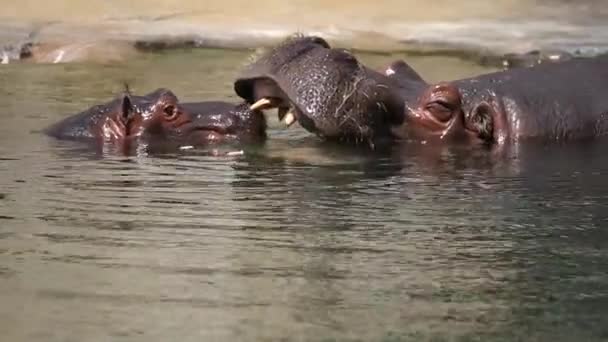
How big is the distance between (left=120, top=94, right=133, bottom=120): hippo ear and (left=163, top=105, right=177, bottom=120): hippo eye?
153 millimetres

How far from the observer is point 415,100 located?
5852 mm

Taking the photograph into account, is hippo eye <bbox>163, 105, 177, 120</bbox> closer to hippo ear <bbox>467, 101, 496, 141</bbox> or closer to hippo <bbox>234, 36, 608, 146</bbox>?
hippo <bbox>234, 36, 608, 146</bbox>

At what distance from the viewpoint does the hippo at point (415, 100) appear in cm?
562

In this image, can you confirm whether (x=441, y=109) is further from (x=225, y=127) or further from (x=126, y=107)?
(x=126, y=107)

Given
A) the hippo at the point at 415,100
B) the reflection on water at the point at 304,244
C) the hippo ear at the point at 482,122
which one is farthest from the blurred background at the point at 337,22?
the reflection on water at the point at 304,244

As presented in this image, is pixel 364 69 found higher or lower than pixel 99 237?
higher

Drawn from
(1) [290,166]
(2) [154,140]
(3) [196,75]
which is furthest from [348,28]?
(1) [290,166]

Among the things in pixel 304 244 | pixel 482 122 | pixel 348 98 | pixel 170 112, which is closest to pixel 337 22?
pixel 170 112

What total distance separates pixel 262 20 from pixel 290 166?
6.87 m

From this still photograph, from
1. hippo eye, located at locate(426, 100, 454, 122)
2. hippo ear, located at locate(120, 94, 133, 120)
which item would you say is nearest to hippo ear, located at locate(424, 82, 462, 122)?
hippo eye, located at locate(426, 100, 454, 122)

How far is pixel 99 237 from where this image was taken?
403 cm

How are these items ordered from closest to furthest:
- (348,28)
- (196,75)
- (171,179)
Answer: (171,179), (196,75), (348,28)

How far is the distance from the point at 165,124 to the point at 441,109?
4.14ft

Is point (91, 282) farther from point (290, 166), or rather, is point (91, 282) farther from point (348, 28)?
point (348, 28)
